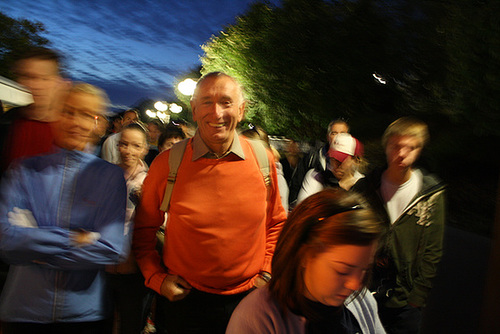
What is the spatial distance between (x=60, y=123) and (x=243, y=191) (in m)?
0.96

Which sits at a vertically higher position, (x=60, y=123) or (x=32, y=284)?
(x=60, y=123)

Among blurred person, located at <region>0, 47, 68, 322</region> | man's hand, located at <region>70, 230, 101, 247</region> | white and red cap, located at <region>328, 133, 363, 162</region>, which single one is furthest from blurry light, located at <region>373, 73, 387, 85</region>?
man's hand, located at <region>70, 230, 101, 247</region>

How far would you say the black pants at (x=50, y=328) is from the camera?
1614 mm

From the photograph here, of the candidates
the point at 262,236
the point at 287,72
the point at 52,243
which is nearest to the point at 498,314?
the point at 262,236

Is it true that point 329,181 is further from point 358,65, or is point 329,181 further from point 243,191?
point 358,65

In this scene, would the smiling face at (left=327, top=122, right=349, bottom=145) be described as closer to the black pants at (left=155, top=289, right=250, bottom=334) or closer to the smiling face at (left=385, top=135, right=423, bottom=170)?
the smiling face at (left=385, top=135, right=423, bottom=170)

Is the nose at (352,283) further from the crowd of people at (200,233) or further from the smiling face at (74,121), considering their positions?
the smiling face at (74,121)

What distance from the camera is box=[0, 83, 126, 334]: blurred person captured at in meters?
1.55

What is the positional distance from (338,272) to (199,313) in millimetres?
1062

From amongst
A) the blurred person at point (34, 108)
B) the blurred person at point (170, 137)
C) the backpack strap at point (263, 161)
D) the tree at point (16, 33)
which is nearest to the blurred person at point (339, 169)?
the backpack strap at point (263, 161)

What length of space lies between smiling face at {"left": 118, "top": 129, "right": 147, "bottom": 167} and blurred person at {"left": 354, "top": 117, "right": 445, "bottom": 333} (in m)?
1.88

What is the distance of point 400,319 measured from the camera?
2436mm

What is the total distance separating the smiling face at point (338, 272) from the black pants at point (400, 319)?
4.75 feet

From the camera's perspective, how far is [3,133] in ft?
8.00
